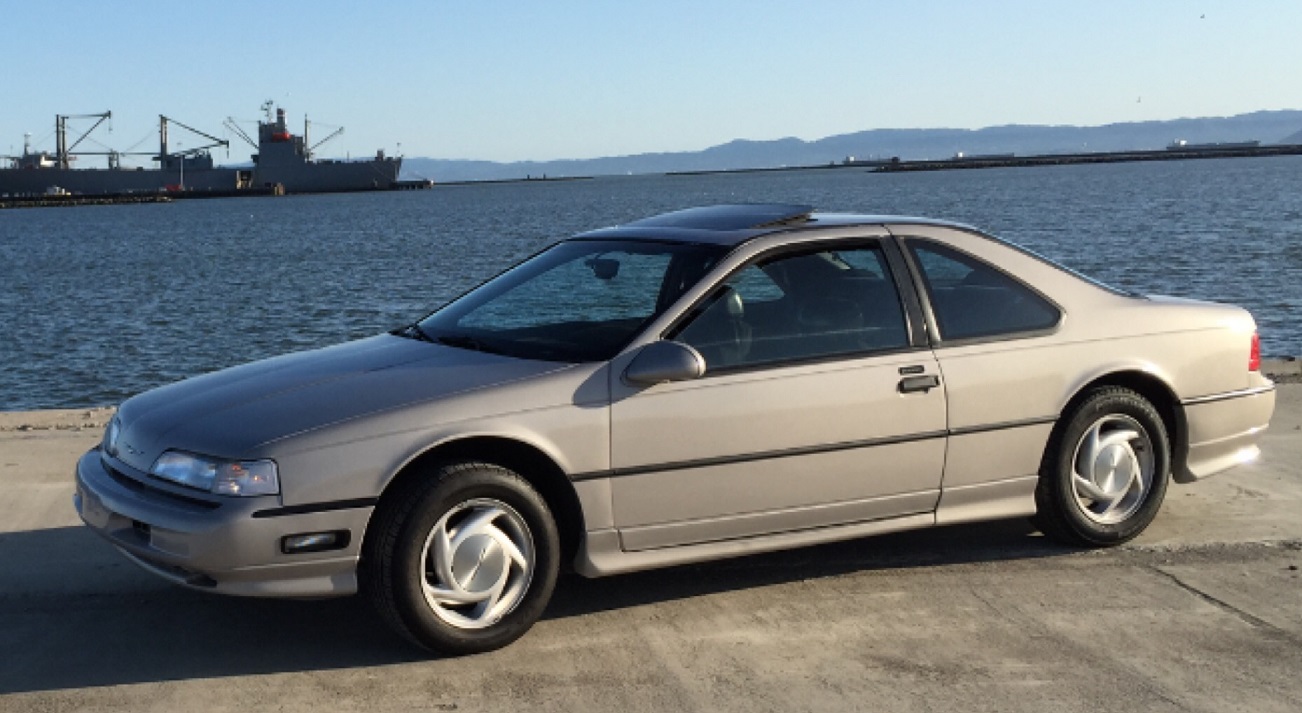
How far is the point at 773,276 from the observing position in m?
5.37

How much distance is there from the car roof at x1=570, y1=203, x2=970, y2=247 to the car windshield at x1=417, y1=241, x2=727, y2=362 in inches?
2.5

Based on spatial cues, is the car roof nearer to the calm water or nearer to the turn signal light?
the turn signal light

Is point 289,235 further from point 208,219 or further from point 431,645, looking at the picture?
point 431,645

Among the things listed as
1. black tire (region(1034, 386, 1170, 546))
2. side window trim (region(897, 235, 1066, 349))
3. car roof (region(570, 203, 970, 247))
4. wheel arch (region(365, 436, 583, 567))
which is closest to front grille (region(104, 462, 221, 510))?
wheel arch (region(365, 436, 583, 567))

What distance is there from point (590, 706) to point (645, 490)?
0.87 metres

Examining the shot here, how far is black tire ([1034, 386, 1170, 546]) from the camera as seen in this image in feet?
18.7

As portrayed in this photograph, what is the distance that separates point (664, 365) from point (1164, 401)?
2.40m

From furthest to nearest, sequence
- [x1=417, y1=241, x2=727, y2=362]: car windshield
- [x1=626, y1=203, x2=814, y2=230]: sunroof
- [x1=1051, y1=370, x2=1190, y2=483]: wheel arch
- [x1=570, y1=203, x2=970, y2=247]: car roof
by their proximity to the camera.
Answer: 1. [x1=1051, y1=370, x2=1190, y2=483]: wheel arch
2. [x1=626, y1=203, x2=814, y2=230]: sunroof
3. [x1=570, y1=203, x2=970, y2=247]: car roof
4. [x1=417, y1=241, x2=727, y2=362]: car windshield

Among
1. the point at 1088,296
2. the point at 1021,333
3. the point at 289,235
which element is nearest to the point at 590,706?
the point at 1021,333

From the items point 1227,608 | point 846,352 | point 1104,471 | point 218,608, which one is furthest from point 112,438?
point 1227,608

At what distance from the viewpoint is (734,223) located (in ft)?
18.4

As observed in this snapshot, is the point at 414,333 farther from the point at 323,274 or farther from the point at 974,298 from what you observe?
the point at 323,274

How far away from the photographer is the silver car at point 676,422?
454cm

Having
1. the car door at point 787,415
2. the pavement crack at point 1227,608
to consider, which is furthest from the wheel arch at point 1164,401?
→ the car door at point 787,415
